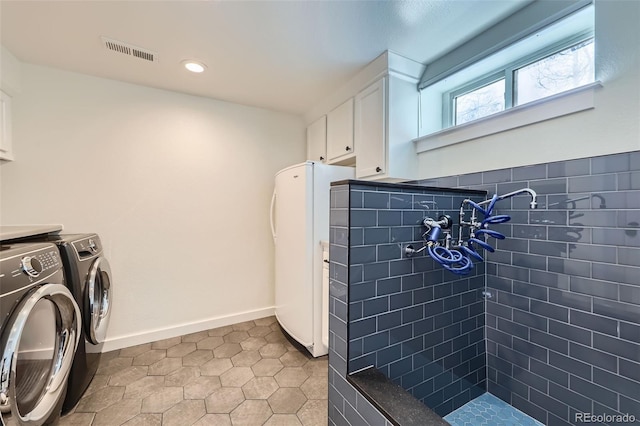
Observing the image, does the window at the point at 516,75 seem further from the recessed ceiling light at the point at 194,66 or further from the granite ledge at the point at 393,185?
the recessed ceiling light at the point at 194,66

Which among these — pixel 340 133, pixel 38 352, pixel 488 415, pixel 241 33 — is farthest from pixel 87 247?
pixel 488 415

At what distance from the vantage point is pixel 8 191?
1953mm

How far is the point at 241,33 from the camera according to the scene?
1.68 metres

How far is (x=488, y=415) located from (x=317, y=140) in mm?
2541

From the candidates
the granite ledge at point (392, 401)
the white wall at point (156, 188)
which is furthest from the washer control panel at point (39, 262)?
the granite ledge at point (392, 401)

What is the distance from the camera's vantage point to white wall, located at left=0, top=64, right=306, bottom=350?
2.05 meters

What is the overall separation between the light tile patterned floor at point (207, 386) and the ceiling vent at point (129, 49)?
227 cm

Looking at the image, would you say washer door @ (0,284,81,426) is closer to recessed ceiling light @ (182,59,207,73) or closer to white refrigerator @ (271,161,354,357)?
white refrigerator @ (271,161,354,357)

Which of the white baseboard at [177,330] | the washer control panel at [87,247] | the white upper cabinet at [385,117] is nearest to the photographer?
the washer control panel at [87,247]

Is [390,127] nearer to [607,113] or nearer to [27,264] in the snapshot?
[607,113]

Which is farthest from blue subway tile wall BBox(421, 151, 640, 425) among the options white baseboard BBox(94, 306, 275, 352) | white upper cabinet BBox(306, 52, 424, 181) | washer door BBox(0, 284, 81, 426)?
washer door BBox(0, 284, 81, 426)

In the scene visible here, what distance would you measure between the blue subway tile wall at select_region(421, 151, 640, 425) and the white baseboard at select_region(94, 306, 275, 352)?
6.99ft

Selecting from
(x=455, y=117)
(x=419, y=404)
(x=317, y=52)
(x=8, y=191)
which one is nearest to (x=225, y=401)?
(x=419, y=404)

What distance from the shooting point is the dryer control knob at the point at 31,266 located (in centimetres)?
111
